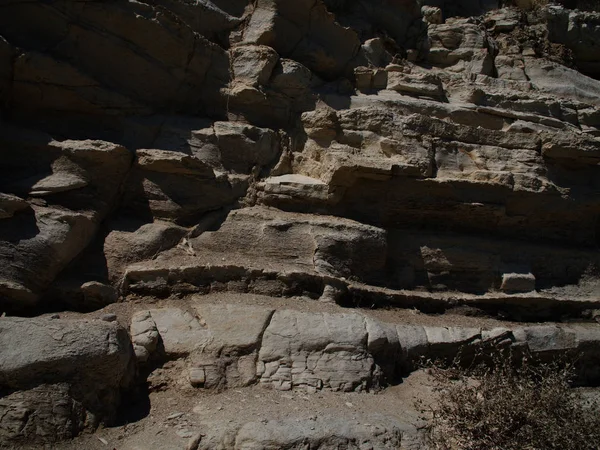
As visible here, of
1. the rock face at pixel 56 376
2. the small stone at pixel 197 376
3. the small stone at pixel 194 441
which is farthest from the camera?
the small stone at pixel 197 376

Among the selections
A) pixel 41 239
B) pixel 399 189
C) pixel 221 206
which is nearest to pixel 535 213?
pixel 399 189

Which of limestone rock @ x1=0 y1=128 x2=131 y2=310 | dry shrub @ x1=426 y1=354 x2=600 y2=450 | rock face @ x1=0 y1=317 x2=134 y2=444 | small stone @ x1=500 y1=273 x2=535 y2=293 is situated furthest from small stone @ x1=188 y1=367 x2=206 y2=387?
small stone @ x1=500 y1=273 x2=535 y2=293

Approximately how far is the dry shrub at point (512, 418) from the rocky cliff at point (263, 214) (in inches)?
16.6

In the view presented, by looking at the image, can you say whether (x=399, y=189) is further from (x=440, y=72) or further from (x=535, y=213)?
(x=440, y=72)

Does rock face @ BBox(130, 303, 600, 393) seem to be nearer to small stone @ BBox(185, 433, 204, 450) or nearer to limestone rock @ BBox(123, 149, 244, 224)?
small stone @ BBox(185, 433, 204, 450)

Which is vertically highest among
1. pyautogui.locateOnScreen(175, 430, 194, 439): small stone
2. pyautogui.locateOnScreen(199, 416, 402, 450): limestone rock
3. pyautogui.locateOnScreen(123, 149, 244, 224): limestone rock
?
pyautogui.locateOnScreen(123, 149, 244, 224): limestone rock

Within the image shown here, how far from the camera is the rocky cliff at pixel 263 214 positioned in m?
5.65

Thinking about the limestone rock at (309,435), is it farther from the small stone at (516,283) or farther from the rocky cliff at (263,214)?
the small stone at (516,283)

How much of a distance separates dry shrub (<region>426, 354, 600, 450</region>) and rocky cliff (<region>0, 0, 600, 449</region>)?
0.42 meters

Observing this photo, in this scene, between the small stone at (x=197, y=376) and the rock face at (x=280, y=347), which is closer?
the small stone at (x=197, y=376)

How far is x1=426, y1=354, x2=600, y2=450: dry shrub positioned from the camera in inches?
202

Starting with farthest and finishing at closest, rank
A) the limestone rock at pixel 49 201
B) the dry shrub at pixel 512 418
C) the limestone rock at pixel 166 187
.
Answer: the limestone rock at pixel 166 187 < the limestone rock at pixel 49 201 < the dry shrub at pixel 512 418

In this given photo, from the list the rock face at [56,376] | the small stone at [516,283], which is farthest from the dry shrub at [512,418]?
the rock face at [56,376]

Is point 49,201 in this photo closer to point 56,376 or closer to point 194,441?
point 56,376
